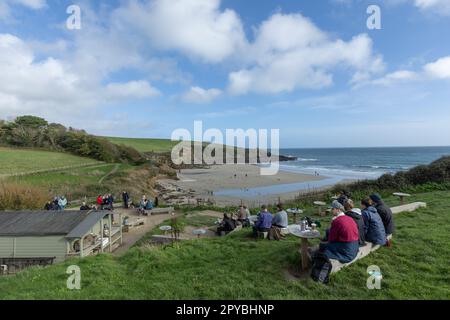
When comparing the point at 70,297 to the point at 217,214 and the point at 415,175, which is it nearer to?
the point at 217,214

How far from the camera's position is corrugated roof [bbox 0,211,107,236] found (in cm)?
977

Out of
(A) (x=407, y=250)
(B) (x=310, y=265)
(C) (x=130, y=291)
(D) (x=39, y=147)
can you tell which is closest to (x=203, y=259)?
(C) (x=130, y=291)

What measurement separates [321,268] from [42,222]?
33.0 feet

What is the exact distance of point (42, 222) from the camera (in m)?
10.2

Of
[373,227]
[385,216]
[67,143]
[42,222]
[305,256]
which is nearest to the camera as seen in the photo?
[305,256]

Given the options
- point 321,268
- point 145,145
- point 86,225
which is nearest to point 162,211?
point 86,225

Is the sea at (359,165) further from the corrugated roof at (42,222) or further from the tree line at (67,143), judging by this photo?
the corrugated roof at (42,222)

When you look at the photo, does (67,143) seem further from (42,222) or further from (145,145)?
(42,222)

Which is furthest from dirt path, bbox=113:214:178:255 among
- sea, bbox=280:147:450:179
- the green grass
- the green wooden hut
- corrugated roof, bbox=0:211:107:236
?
the green grass

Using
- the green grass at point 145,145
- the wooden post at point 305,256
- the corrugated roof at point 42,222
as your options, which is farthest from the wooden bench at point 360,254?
the green grass at point 145,145

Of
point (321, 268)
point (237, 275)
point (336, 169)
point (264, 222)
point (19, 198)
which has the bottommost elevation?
point (336, 169)

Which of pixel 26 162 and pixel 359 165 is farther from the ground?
pixel 26 162

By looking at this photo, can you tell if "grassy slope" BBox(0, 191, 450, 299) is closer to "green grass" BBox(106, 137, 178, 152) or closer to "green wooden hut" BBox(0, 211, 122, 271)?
"green wooden hut" BBox(0, 211, 122, 271)
